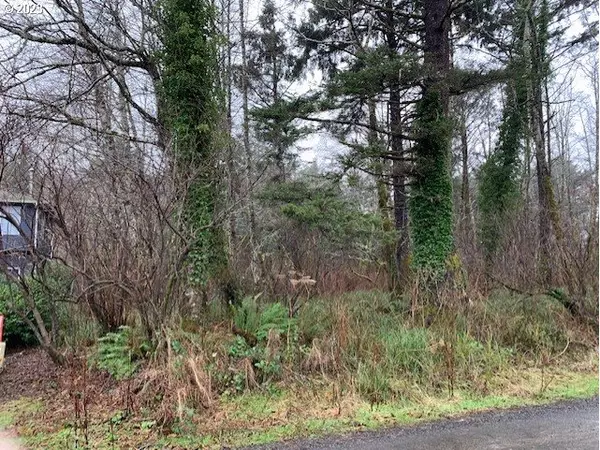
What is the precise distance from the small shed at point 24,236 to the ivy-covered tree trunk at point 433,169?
17.4ft

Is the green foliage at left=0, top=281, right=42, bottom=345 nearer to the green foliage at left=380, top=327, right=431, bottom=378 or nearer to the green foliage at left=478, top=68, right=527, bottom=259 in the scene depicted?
the green foliage at left=380, top=327, right=431, bottom=378

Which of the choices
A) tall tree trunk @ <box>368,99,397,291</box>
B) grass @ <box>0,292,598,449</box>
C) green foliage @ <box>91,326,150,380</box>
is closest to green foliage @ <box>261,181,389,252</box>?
tall tree trunk @ <box>368,99,397,291</box>

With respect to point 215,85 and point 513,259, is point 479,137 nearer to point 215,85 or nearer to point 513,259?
point 513,259

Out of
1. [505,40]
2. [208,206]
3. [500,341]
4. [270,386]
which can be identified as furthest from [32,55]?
[505,40]

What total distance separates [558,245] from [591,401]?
2.28m

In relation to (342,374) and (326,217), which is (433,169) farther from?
(342,374)

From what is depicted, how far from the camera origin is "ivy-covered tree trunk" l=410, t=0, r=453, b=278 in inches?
243

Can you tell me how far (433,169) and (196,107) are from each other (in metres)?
3.88

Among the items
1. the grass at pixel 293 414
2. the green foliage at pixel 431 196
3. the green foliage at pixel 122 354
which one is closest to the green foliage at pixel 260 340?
the grass at pixel 293 414

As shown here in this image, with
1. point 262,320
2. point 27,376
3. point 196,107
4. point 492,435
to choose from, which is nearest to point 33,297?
point 27,376

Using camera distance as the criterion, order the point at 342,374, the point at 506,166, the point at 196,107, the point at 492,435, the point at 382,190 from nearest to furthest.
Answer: the point at 492,435 → the point at 342,374 → the point at 196,107 → the point at 382,190 → the point at 506,166

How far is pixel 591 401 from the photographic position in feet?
11.7

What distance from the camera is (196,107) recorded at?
232 inches

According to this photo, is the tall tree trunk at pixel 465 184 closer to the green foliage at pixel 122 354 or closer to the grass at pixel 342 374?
the grass at pixel 342 374
